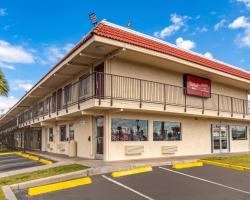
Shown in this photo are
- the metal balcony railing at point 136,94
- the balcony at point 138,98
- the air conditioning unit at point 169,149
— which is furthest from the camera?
the air conditioning unit at point 169,149

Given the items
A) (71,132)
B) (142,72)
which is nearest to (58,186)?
(142,72)

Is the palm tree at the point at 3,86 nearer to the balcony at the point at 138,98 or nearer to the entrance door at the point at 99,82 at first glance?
the balcony at the point at 138,98

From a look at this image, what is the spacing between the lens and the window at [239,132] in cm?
2145

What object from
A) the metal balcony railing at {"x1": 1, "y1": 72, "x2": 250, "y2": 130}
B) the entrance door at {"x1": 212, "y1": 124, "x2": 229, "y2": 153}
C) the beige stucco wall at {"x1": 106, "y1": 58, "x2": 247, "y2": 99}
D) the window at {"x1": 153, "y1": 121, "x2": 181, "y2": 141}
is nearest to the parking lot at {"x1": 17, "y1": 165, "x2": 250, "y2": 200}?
the metal balcony railing at {"x1": 1, "y1": 72, "x2": 250, "y2": 130}

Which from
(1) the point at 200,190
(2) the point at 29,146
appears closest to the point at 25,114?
(2) the point at 29,146

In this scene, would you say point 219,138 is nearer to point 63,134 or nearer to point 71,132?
point 71,132

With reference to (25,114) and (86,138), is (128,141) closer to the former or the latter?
(86,138)

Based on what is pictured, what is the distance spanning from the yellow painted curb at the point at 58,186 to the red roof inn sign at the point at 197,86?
9.59 m

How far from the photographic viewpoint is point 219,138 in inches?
794

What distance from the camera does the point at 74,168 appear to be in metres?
11.3

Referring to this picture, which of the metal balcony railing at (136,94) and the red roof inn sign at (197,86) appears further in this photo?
the red roof inn sign at (197,86)

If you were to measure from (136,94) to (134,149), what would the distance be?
2.80 m

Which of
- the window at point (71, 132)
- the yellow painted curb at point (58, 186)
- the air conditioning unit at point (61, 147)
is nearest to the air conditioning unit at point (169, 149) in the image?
the window at point (71, 132)

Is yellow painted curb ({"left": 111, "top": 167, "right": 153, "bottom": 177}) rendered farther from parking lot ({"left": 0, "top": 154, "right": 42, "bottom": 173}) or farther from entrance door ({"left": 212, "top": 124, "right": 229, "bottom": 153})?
entrance door ({"left": 212, "top": 124, "right": 229, "bottom": 153})
